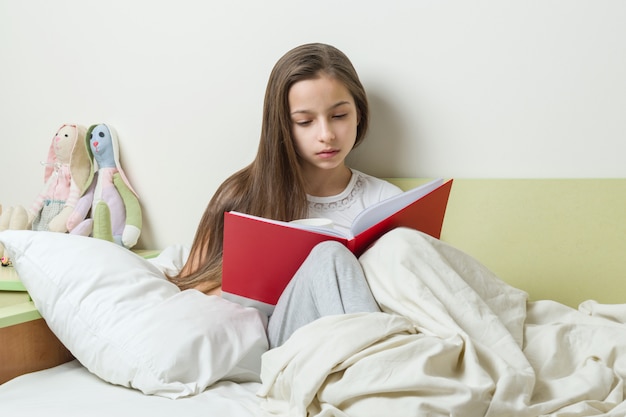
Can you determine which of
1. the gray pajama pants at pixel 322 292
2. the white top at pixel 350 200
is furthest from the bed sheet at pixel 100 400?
the white top at pixel 350 200

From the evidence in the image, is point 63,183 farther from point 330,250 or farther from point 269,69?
point 330,250

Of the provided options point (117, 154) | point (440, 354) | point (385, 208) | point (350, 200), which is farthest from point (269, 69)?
point (440, 354)

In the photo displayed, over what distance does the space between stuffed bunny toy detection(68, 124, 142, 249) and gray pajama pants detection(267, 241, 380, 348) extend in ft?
3.37

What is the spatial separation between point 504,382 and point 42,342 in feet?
3.10

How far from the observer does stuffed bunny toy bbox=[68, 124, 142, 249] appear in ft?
7.02

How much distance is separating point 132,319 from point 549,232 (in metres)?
0.93

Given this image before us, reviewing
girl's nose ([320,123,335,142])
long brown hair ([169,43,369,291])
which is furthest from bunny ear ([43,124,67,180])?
girl's nose ([320,123,335,142])

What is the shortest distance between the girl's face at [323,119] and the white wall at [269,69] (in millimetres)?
186

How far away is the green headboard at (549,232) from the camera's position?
1.43 metres

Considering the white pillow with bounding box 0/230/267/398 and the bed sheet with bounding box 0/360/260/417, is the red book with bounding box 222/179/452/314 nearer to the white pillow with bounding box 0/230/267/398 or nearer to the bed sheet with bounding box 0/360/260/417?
the white pillow with bounding box 0/230/267/398

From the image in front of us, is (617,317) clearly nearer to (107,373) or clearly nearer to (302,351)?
(302,351)

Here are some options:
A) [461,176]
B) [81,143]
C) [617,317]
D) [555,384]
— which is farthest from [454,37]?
[81,143]

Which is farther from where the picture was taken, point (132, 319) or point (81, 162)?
point (81, 162)

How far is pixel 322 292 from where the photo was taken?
1.11 m
